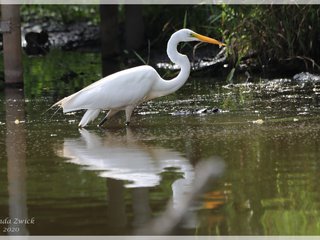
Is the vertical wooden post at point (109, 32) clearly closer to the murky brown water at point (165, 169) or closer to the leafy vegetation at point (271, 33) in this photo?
the leafy vegetation at point (271, 33)

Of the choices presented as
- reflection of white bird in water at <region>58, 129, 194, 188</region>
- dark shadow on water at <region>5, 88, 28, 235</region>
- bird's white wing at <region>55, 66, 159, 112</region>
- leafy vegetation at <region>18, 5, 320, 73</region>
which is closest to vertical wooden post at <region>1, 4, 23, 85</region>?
dark shadow on water at <region>5, 88, 28, 235</region>

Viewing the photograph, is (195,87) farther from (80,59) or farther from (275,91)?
(80,59)

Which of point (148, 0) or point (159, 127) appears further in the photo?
point (148, 0)

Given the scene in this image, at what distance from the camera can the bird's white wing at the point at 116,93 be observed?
8.60 m

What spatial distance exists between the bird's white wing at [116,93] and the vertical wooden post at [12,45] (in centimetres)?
456

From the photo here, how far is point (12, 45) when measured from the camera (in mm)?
13156

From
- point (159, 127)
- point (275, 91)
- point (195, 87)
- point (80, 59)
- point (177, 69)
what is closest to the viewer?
point (159, 127)

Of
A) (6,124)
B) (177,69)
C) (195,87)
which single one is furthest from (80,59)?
(6,124)

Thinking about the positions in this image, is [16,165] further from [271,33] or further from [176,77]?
[271,33]

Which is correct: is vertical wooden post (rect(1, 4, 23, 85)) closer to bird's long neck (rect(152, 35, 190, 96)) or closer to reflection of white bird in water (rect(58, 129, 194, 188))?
bird's long neck (rect(152, 35, 190, 96))

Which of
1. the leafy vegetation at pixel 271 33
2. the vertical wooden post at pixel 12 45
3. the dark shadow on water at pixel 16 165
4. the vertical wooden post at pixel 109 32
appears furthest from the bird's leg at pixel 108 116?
the vertical wooden post at pixel 109 32

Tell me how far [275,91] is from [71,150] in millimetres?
4584

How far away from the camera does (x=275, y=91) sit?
10992mm

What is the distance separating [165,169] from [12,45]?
300 inches
